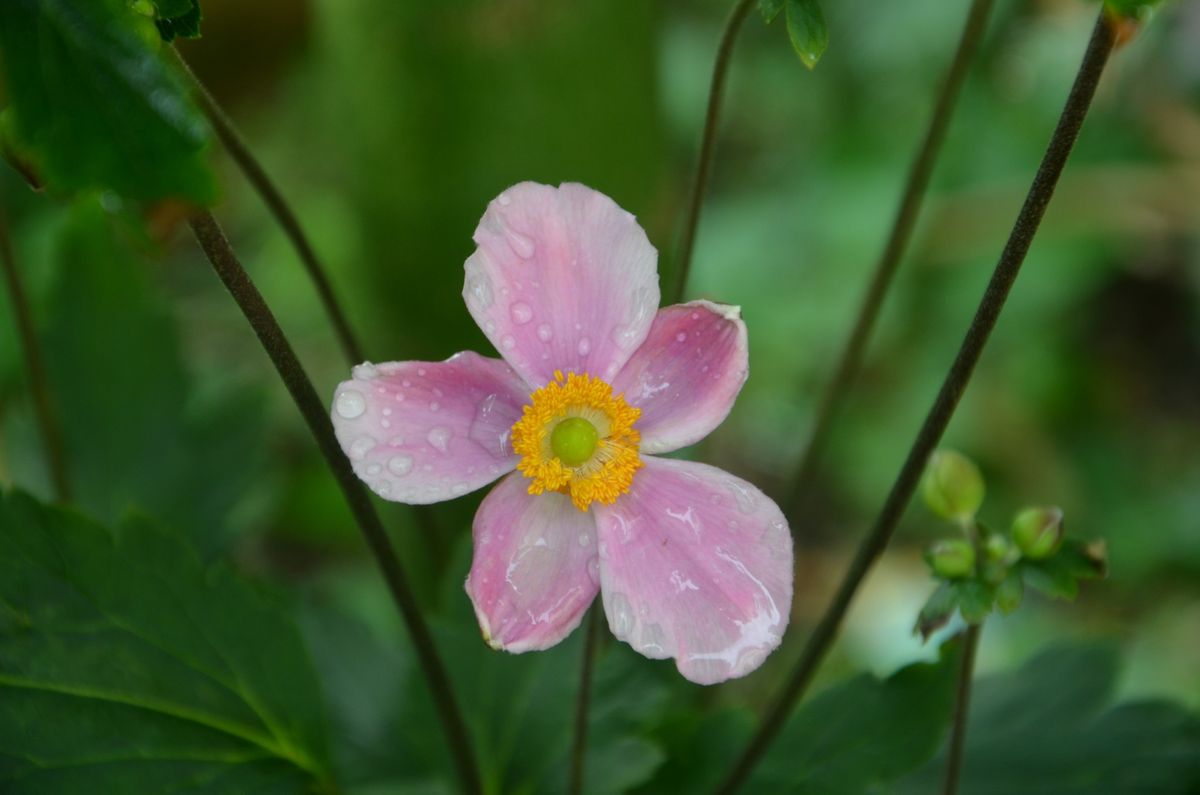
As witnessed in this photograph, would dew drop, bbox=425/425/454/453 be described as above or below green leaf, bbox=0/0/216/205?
below

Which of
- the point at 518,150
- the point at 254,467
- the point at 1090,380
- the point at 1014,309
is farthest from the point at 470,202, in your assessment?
the point at 1090,380

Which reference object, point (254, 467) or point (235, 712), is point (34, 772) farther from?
point (254, 467)

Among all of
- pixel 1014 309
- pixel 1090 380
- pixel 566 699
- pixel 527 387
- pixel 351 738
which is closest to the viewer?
pixel 527 387

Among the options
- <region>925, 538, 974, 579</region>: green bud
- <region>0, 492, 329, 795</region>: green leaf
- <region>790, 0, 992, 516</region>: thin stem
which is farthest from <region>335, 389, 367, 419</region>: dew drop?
<region>790, 0, 992, 516</region>: thin stem

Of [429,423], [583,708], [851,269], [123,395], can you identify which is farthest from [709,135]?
[851,269]

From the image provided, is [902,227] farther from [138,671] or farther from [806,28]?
[138,671]

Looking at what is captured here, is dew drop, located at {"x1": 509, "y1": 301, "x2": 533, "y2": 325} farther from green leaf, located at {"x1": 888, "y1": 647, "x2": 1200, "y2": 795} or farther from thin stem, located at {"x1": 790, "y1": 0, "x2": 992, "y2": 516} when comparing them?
green leaf, located at {"x1": 888, "y1": 647, "x2": 1200, "y2": 795}
